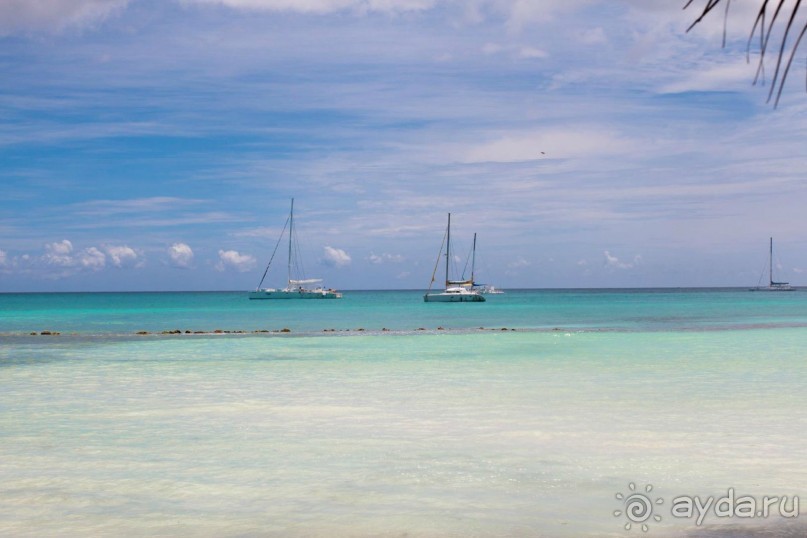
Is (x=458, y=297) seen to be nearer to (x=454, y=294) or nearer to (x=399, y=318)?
(x=454, y=294)

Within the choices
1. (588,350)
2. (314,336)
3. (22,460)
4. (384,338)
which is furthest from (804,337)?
(22,460)

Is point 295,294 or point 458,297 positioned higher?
point 458,297

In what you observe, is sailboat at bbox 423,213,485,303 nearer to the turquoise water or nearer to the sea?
the turquoise water

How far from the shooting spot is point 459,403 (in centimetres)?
1297

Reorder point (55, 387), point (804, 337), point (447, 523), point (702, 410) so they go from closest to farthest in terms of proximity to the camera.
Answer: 1. point (447, 523)
2. point (702, 410)
3. point (55, 387)
4. point (804, 337)

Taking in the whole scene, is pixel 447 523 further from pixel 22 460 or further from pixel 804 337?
pixel 804 337

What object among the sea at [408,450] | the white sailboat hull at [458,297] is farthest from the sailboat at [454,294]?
the sea at [408,450]

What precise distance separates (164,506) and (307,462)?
194cm
